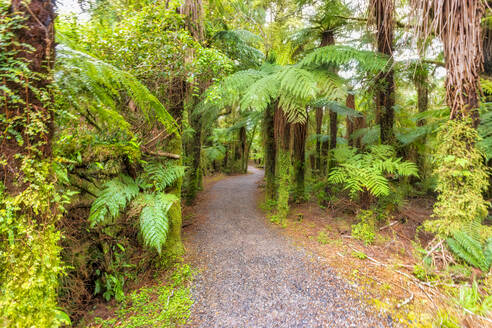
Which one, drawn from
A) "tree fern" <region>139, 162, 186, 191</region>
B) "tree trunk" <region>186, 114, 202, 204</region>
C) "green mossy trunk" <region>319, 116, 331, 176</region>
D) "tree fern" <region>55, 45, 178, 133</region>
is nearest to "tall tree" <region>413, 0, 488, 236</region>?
"tree fern" <region>55, 45, 178, 133</region>

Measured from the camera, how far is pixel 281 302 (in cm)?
202

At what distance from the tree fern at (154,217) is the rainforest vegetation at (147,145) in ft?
0.05

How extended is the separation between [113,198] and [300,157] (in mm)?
3980

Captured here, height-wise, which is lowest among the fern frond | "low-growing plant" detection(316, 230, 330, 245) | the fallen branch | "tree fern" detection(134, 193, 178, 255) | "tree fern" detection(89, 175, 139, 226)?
"low-growing plant" detection(316, 230, 330, 245)

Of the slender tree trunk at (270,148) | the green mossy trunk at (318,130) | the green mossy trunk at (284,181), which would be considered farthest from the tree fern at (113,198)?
the green mossy trunk at (318,130)

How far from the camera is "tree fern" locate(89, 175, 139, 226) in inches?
76.6

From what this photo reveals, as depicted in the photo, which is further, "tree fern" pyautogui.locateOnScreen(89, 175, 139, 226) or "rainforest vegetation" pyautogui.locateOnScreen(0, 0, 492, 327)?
"tree fern" pyautogui.locateOnScreen(89, 175, 139, 226)

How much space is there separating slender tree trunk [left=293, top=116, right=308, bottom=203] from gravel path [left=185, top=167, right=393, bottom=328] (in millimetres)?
1619

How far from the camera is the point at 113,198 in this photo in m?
2.05

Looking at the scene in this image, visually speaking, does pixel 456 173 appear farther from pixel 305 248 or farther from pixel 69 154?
pixel 69 154

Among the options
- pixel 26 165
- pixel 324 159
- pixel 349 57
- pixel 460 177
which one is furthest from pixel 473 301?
pixel 324 159

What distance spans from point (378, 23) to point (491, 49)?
2.82 metres

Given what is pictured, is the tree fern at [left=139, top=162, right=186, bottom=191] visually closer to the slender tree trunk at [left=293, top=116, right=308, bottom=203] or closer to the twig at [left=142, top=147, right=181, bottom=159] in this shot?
the twig at [left=142, top=147, right=181, bottom=159]

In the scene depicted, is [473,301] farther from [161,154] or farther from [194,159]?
[194,159]
